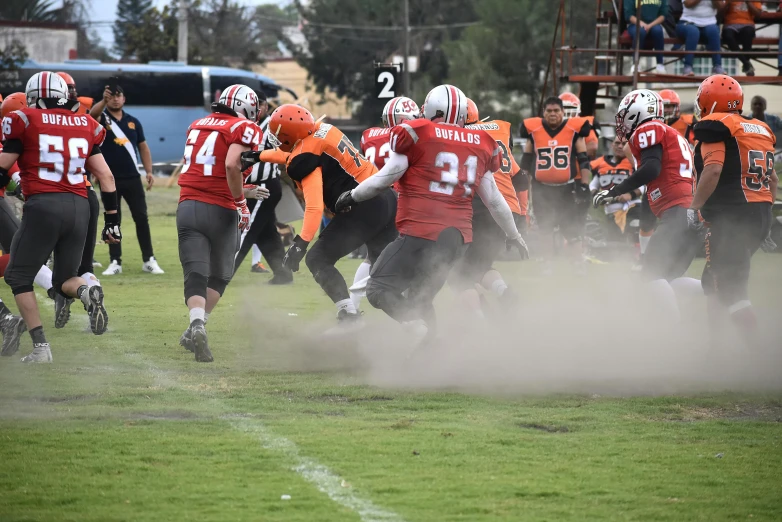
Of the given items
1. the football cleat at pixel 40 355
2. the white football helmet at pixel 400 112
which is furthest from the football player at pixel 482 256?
the football cleat at pixel 40 355

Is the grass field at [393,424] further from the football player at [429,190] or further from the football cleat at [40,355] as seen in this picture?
the football player at [429,190]

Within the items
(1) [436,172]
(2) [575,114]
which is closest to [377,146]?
(1) [436,172]

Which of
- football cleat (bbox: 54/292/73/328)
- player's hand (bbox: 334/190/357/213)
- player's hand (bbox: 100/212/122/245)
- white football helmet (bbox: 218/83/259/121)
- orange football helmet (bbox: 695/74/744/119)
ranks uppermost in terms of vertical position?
orange football helmet (bbox: 695/74/744/119)

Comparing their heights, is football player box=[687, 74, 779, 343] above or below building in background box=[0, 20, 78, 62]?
below

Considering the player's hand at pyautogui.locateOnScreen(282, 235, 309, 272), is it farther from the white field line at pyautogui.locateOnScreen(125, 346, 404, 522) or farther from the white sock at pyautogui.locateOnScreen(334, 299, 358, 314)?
the white field line at pyautogui.locateOnScreen(125, 346, 404, 522)

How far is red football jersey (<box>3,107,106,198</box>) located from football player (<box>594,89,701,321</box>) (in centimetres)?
405

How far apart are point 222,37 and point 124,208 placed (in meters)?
32.2

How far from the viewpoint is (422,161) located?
693cm

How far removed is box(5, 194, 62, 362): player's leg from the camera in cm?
745

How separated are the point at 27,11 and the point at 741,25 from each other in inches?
1345

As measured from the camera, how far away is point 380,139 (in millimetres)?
9891

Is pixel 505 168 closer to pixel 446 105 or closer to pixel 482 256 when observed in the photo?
pixel 482 256

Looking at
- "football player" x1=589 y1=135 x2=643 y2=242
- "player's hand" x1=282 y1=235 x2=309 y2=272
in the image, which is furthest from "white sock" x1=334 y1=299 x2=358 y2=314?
"football player" x1=589 y1=135 x2=643 y2=242

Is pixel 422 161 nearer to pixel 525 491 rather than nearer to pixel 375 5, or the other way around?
pixel 525 491
